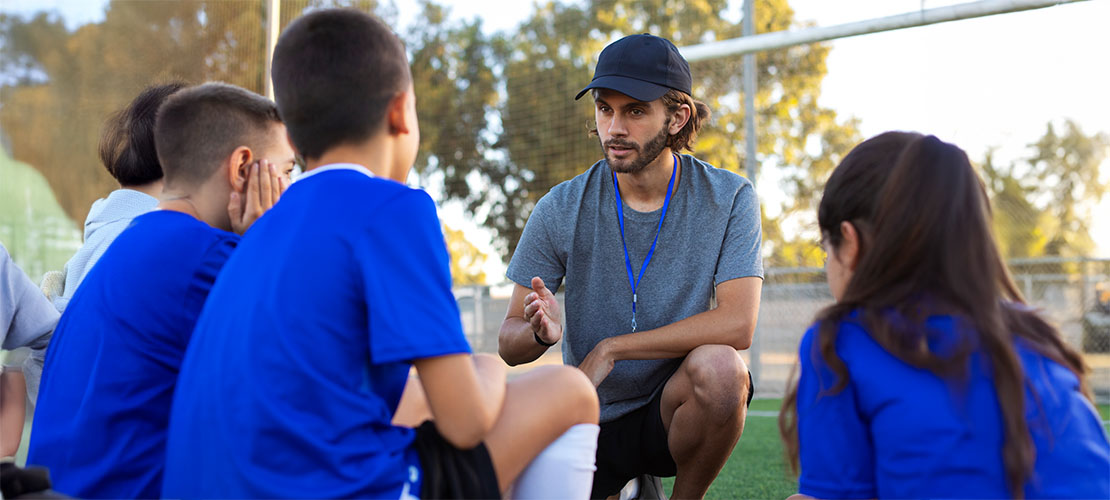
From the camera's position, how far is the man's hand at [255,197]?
2014 mm

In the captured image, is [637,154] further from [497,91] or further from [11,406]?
[497,91]

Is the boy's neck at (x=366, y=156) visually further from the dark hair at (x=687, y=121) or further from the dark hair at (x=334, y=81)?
the dark hair at (x=687, y=121)

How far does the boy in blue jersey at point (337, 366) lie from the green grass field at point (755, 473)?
1.74 meters

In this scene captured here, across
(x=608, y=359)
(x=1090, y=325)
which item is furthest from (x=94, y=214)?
(x=1090, y=325)

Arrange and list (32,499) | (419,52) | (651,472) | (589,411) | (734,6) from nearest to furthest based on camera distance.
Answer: (32,499), (589,411), (651,472), (734,6), (419,52)

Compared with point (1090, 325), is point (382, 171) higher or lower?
higher

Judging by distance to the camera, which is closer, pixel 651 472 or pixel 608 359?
pixel 608 359

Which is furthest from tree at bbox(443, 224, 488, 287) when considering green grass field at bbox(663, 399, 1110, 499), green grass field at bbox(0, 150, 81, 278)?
green grass field at bbox(663, 399, 1110, 499)

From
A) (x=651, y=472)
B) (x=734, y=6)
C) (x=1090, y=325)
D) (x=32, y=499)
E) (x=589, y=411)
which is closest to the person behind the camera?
(x=32, y=499)

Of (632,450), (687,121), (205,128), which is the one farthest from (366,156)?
(687,121)

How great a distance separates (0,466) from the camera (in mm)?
1536

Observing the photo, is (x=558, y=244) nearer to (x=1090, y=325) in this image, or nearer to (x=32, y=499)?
(x=32, y=499)

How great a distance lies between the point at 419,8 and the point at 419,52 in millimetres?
989

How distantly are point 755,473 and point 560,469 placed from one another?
267 centimetres
